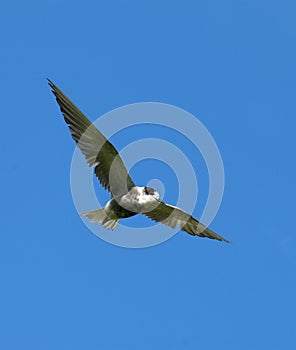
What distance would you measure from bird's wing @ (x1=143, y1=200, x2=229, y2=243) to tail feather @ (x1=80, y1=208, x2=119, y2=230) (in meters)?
1.11

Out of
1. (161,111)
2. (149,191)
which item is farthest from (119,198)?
(161,111)

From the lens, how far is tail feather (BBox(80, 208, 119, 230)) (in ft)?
108

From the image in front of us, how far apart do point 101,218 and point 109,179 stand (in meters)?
1.31

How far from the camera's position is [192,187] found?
3347 centimetres

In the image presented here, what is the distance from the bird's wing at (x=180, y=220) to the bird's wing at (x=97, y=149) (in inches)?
62.3

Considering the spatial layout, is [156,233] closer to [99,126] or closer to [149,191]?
[149,191]

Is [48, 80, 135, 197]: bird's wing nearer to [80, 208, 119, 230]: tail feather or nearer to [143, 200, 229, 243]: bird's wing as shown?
[80, 208, 119, 230]: tail feather

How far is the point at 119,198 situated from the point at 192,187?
7.84ft

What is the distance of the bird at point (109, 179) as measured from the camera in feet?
104

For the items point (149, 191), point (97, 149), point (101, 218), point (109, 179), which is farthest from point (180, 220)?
point (97, 149)

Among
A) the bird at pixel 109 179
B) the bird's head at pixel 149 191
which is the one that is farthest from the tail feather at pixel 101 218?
the bird's head at pixel 149 191

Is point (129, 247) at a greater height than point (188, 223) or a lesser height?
lesser

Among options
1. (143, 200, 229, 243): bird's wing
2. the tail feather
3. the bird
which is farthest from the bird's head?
the tail feather

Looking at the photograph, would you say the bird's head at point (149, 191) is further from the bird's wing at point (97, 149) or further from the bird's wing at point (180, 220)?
the bird's wing at point (180, 220)
